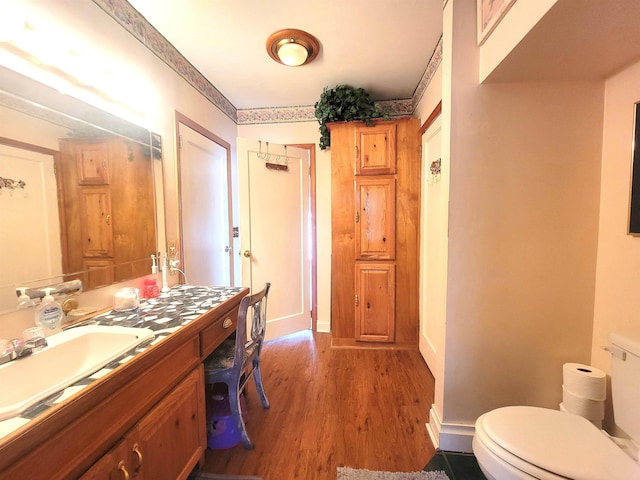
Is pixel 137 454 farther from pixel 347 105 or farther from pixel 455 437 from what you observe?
pixel 347 105

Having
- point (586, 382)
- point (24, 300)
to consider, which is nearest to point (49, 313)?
point (24, 300)

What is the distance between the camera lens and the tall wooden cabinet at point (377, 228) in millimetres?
2305

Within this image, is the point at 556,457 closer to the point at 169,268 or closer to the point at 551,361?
the point at 551,361

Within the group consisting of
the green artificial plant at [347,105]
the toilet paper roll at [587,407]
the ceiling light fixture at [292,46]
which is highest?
the ceiling light fixture at [292,46]

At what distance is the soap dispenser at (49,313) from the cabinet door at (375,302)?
1927mm

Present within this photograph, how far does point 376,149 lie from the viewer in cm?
231

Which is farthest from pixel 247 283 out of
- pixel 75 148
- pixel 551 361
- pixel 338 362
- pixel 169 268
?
pixel 551 361

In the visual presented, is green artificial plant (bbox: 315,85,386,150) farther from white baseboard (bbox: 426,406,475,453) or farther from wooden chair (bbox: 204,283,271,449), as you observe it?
white baseboard (bbox: 426,406,475,453)

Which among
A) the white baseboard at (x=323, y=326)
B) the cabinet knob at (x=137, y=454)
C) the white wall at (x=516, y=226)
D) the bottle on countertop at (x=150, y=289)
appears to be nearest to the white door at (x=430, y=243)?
the white wall at (x=516, y=226)

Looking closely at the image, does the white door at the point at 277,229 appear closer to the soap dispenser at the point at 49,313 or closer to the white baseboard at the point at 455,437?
the soap dispenser at the point at 49,313

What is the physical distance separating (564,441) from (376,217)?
1.73 metres

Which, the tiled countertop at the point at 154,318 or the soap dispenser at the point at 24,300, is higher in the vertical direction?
the soap dispenser at the point at 24,300

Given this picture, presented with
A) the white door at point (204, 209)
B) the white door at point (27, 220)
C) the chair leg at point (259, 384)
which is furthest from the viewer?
the white door at point (204, 209)

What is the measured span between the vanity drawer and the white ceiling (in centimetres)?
172
